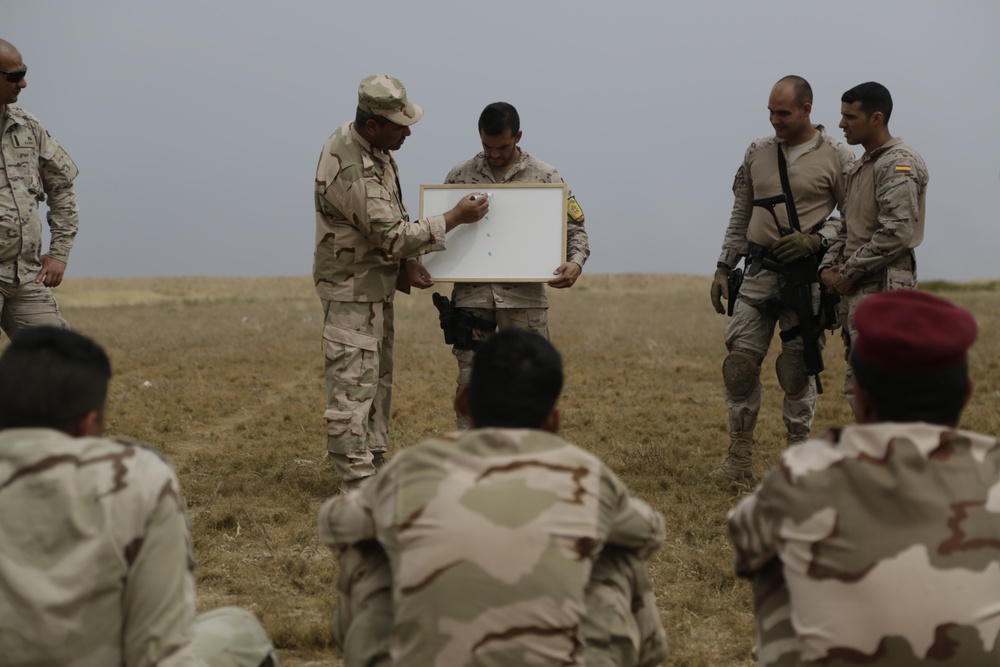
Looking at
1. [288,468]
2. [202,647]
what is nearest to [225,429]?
[288,468]

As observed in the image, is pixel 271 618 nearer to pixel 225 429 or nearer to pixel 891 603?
pixel 891 603

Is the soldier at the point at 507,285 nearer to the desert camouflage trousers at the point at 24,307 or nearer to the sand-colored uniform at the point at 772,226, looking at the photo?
the sand-colored uniform at the point at 772,226

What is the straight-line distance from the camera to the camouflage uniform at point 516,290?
6.79m

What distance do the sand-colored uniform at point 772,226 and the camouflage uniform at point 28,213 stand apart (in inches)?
164

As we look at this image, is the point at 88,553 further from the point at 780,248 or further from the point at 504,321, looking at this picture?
the point at 780,248

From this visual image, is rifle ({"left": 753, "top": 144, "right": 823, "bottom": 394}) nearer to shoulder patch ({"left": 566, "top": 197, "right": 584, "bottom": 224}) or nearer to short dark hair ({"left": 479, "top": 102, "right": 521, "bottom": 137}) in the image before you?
shoulder patch ({"left": 566, "top": 197, "right": 584, "bottom": 224})

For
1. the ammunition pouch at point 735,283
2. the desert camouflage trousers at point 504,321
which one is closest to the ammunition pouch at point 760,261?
the ammunition pouch at point 735,283

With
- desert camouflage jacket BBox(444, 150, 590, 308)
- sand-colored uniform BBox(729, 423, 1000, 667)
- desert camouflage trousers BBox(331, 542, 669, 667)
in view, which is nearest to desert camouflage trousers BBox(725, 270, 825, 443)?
desert camouflage jacket BBox(444, 150, 590, 308)

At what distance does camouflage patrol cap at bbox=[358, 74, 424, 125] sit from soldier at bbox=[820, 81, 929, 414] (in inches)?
99.0

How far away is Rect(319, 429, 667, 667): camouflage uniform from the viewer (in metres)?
2.57

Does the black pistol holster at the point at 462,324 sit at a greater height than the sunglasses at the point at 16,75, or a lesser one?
lesser

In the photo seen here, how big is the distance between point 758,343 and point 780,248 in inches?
24.3

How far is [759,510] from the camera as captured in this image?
268cm

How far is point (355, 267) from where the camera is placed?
618 cm
